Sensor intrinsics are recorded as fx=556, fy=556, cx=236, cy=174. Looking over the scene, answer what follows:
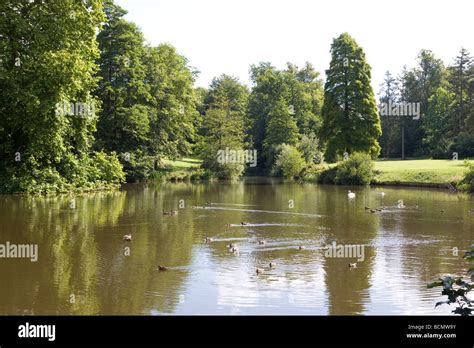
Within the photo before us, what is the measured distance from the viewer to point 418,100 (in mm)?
93000

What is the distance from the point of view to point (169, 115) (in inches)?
2426

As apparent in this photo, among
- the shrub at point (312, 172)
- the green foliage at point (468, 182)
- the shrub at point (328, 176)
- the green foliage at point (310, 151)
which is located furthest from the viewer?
the green foliage at point (310, 151)

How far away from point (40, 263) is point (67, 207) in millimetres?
14939

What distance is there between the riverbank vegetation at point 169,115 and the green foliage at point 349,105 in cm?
11

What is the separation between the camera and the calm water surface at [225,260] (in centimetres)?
1192

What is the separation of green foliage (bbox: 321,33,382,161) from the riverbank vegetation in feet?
0.37

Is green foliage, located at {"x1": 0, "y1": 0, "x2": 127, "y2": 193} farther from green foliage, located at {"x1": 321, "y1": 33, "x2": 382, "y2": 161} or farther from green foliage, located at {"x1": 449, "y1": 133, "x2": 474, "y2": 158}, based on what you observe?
green foliage, located at {"x1": 449, "y1": 133, "x2": 474, "y2": 158}

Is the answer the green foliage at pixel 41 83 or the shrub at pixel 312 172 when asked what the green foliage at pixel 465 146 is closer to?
the shrub at pixel 312 172

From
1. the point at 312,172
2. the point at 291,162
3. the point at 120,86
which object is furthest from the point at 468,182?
the point at 120,86

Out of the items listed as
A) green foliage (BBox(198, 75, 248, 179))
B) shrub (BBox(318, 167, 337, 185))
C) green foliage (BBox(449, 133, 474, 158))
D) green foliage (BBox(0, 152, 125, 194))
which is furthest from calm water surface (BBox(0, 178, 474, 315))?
green foliage (BBox(449, 133, 474, 158))

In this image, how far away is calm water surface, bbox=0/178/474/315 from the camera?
11.9 metres

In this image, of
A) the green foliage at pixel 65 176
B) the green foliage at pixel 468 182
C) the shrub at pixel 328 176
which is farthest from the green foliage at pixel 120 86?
the green foliage at pixel 468 182
